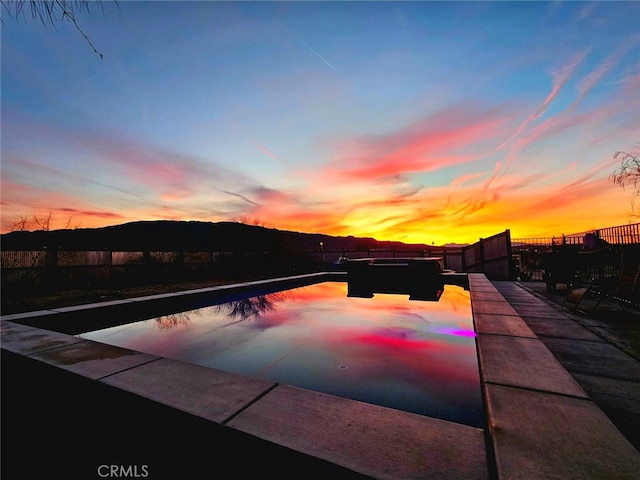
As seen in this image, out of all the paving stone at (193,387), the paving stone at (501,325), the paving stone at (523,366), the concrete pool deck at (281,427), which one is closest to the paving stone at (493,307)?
the paving stone at (501,325)

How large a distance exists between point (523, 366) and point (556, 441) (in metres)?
1.17

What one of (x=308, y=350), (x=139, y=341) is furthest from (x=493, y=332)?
(x=139, y=341)

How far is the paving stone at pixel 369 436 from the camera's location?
127 centimetres

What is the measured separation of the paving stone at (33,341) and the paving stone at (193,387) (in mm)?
1761

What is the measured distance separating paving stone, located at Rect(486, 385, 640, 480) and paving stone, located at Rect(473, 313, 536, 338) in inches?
67.6

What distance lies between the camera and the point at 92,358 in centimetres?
288

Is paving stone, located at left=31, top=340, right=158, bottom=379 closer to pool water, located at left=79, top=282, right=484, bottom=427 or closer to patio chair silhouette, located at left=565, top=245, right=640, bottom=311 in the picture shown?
pool water, located at left=79, top=282, right=484, bottom=427

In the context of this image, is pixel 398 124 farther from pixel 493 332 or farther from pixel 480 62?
pixel 493 332

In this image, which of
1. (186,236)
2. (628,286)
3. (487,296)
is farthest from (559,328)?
(186,236)

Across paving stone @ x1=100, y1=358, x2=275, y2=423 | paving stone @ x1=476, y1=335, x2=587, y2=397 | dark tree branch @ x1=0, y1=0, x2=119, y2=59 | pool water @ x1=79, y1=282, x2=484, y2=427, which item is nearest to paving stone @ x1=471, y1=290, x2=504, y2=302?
pool water @ x1=79, y1=282, x2=484, y2=427

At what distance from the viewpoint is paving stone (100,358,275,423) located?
1.84 m

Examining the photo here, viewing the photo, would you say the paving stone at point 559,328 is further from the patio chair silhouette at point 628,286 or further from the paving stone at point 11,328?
the paving stone at point 11,328

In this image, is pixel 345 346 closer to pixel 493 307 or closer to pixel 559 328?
pixel 493 307

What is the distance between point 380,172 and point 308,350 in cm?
1093
